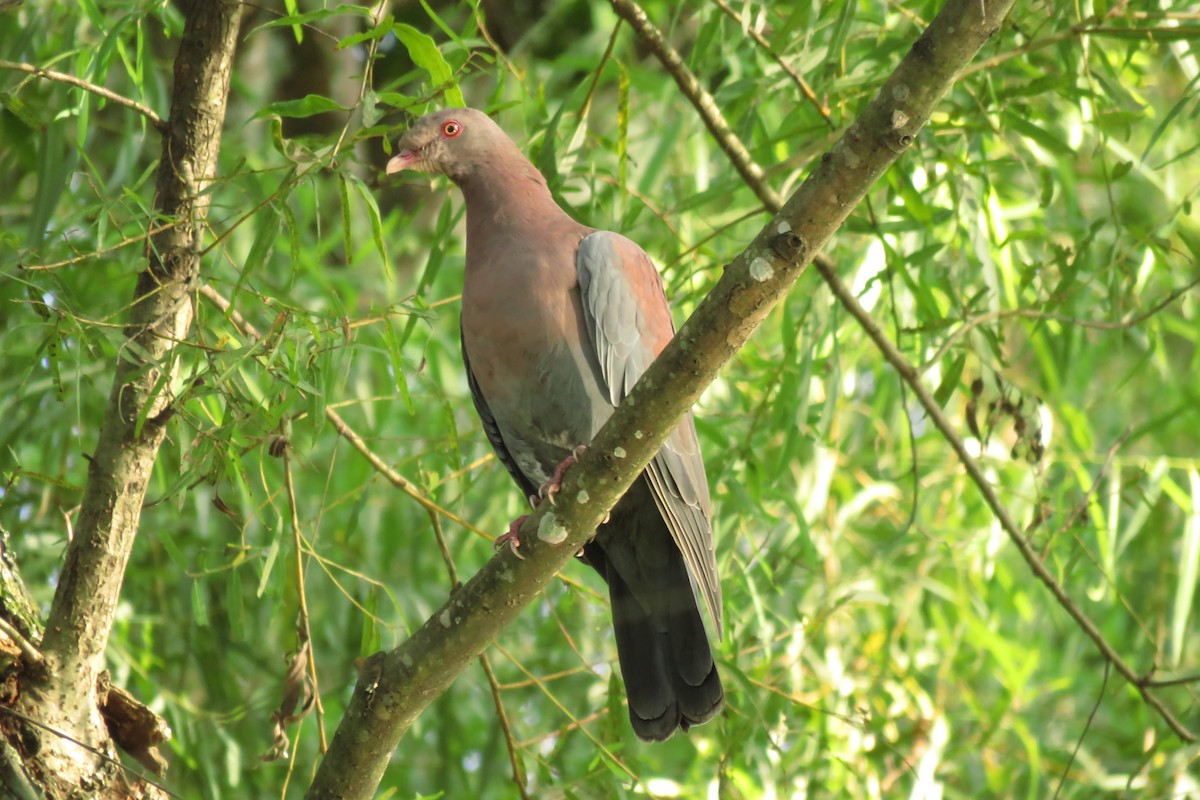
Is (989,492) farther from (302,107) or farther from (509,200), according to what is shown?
(302,107)

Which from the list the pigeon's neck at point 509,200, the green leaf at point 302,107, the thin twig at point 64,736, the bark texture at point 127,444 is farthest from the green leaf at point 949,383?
the thin twig at point 64,736

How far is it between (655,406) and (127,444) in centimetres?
92

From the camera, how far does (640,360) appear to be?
8.71ft

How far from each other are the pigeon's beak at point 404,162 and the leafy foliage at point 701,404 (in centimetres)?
8

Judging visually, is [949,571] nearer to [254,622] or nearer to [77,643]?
[254,622]

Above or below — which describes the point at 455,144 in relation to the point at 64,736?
above

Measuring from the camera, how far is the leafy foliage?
7.71 ft

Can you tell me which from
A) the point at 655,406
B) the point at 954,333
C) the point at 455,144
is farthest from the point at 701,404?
the point at 655,406

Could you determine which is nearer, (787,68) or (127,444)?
(127,444)

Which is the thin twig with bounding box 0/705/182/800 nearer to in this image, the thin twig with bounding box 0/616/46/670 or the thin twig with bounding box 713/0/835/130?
the thin twig with bounding box 0/616/46/670

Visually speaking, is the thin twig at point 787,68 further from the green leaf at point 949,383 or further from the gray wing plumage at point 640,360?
the green leaf at point 949,383

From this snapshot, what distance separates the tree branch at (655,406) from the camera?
1.61 m

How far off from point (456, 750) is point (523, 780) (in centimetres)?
148

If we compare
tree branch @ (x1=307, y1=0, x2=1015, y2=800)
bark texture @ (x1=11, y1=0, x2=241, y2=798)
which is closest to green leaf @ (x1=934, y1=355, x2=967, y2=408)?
tree branch @ (x1=307, y1=0, x2=1015, y2=800)
